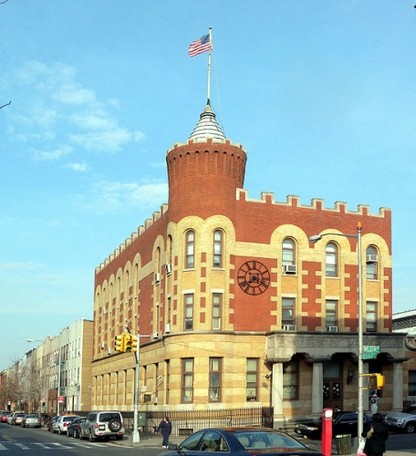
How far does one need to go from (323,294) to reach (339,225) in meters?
5.08

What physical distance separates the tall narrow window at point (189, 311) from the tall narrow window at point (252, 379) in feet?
14.6

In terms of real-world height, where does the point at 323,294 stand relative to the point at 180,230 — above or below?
below

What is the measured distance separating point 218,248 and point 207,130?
28.1 feet

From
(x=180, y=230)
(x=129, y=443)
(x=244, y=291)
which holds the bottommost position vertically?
(x=129, y=443)

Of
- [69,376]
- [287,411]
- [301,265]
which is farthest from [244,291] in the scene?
[69,376]

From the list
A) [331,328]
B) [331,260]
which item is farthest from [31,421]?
[331,260]

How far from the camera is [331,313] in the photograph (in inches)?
2031

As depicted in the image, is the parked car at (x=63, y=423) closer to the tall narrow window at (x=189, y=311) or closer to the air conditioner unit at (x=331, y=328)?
the tall narrow window at (x=189, y=311)

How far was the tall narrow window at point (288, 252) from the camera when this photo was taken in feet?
168

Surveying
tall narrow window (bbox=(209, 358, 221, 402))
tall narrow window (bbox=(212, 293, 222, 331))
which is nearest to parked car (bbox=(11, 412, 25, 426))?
tall narrow window (bbox=(209, 358, 221, 402))

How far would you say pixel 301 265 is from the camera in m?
51.1

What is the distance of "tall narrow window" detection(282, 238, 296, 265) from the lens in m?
51.2

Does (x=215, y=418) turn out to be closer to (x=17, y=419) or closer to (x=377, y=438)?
(x=377, y=438)

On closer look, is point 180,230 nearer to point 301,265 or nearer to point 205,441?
point 301,265
